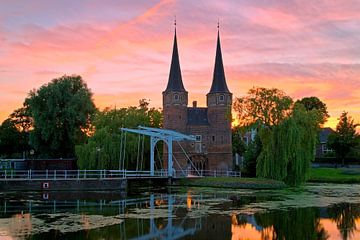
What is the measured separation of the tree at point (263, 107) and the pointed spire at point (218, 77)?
1242 centimetres

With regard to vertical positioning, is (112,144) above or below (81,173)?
above

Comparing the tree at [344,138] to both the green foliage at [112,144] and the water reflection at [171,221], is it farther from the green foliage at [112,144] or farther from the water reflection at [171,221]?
the water reflection at [171,221]

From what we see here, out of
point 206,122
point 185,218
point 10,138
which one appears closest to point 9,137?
point 10,138

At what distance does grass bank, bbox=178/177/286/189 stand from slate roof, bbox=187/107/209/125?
476 inches

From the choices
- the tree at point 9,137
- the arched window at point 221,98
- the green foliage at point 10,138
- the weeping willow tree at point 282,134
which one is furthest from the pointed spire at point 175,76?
the tree at point 9,137

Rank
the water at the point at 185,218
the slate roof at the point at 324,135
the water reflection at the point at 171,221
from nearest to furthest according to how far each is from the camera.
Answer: the water reflection at the point at 171,221, the water at the point at 185,218, the slate roof at the point at 324,135

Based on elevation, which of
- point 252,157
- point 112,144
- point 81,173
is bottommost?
point 81,173

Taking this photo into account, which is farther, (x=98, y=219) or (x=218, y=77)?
(x=218, y=77)

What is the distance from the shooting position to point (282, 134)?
35219mm

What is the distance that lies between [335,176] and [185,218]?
110 feet

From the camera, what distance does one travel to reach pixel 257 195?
2989cm

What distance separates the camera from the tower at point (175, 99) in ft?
166

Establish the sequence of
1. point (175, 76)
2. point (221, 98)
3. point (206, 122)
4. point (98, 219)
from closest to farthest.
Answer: point (98, 219) < point (175, 76) < point (221, 98) < point (206, 122)

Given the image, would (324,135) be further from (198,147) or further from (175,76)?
(175,76)
